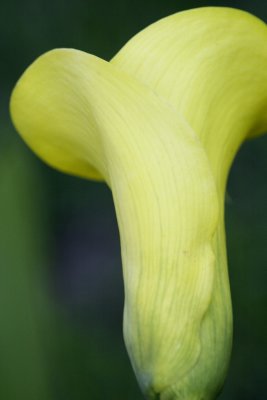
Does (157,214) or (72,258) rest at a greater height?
(157,214)

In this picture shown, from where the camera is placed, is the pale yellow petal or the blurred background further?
the blurred background

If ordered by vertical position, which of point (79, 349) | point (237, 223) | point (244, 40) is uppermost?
point (244, 40)

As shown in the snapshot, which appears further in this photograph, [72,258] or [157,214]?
[72,258]

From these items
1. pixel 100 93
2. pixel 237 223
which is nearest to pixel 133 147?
pixel 100 93

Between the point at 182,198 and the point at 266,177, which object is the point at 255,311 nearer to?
the point at 266,177

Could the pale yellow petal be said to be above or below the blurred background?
above

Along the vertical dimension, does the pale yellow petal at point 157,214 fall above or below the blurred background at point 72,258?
above

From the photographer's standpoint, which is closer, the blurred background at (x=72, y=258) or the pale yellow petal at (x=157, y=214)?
the pale yellow petal at (x=157, y=214)

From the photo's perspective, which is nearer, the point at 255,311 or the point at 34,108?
the point at 34,108
